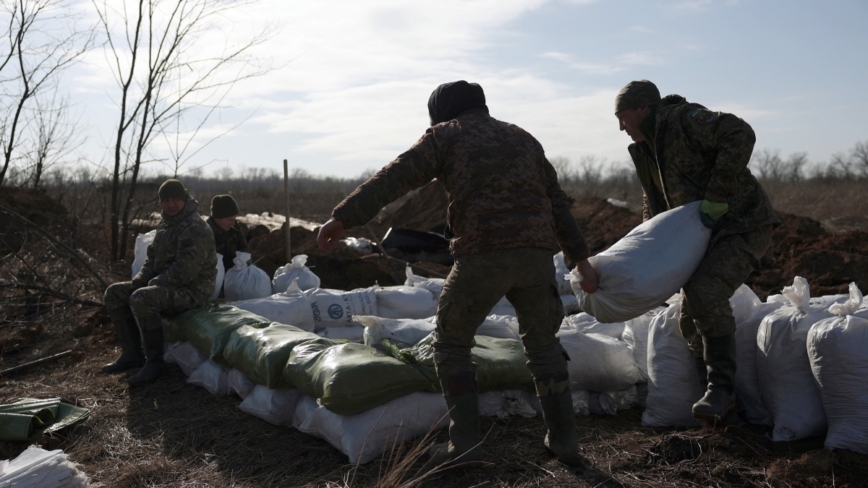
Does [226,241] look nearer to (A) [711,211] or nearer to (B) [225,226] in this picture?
(B) [225,226]

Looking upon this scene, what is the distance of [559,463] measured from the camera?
9.93 ft

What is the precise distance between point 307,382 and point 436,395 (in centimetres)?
59

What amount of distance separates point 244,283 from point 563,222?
3288mm

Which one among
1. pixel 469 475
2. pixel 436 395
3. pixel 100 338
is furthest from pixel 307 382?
pixel 100 338

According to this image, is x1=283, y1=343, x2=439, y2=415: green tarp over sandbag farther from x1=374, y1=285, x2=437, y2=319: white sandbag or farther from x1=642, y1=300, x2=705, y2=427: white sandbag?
x1=374, y1=285, x2=437, y2=319: white sandbag

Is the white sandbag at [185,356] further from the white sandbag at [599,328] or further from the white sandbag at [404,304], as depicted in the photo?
the white sandbag at [599,328]

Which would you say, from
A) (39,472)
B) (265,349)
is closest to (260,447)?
(265,349)

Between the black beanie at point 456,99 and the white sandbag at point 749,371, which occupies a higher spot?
the black beanie at point 456,99

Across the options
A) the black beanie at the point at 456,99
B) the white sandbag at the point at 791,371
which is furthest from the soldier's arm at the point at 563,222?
the white sandbag at the point at 791,371

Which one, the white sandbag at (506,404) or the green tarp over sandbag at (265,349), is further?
the green tarp over sandbag at (265,349)

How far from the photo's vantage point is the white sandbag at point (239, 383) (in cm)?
412

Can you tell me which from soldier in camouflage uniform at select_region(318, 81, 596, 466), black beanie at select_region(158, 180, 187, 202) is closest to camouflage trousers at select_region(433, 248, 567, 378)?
soldier in camouflage uniform at select_region(318, 81, 596, 466)

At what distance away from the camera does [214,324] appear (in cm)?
457

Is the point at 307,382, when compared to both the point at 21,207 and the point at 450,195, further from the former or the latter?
the point at 21,207
